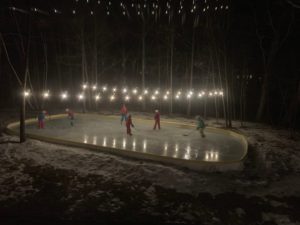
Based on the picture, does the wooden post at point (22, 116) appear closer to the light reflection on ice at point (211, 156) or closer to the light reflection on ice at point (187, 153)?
the light reflection on ice at point (187, 153)

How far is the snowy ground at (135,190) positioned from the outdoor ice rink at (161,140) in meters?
1.21

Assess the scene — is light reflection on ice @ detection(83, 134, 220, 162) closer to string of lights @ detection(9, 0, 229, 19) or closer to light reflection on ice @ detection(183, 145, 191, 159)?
light reflection on ice @ detection(183, 145, 191, 159)

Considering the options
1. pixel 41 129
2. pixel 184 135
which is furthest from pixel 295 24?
pixel 41 129

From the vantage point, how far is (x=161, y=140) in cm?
1320

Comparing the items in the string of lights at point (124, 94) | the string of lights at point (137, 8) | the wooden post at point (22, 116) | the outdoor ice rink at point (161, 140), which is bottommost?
the outdoor ice rink at point (161, 140)

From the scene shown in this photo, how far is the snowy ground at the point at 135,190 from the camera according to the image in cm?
613

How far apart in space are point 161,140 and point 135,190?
5836 millimetres

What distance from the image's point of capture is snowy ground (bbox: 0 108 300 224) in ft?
20.1

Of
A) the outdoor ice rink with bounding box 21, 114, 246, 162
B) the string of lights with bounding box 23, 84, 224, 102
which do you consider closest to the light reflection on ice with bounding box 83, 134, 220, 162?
the outdoor ice rink with bounding box 21, 114, 246, 162

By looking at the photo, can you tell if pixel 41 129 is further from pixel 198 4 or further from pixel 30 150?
pixel 198 4

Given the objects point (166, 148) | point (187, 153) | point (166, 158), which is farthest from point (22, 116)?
point (187, 153)

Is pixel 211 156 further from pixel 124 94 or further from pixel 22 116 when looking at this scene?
pixel 124 94

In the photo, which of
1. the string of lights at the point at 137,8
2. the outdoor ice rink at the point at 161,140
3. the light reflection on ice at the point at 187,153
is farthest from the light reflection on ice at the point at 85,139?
the string of lights at the point at 137,8

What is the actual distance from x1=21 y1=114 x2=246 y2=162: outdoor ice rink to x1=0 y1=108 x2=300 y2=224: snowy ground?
1210 mm
